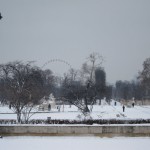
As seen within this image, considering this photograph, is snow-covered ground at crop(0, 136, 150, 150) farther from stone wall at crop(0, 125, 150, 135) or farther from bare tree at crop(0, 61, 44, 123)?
bare tree at crop(0, 61, 44, 123)

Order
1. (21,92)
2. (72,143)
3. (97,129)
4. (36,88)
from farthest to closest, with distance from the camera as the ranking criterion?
(36,88) < (21,92) < (97,129) < (72,143)

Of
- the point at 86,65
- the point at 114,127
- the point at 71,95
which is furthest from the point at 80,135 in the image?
the point at 86,65

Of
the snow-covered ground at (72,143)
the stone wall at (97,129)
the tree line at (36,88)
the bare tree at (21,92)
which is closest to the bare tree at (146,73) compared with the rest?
the tree line at (36,88)

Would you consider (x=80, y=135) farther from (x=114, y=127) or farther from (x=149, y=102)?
(x=149, y=102)

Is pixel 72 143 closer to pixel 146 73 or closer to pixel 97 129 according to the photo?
pixel 97 129

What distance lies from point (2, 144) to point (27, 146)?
55.9 inches

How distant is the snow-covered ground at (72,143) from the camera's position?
13416 millimetres

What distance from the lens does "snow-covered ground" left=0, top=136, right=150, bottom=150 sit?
1342cm

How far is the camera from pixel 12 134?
17.2 metres

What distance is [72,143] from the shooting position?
14.5m

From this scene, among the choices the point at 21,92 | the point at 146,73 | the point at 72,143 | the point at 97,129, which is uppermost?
the point at 146,73

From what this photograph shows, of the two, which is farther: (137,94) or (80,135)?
(137,94)

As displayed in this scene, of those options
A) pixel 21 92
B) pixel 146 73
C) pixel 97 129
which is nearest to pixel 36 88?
pixel 21 92

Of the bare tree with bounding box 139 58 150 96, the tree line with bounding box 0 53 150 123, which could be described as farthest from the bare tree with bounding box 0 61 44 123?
the bare tree with bounding box 139 58 150 96
